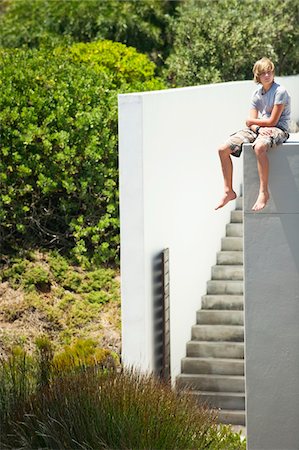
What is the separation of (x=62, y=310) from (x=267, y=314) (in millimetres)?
4334

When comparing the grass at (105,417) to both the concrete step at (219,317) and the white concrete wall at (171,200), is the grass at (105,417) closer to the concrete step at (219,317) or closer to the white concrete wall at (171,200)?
the white concrete wall at (171,200)

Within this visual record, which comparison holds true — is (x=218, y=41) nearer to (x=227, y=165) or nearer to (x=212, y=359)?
(x=212, y=359)

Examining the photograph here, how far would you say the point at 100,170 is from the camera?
14.1 m

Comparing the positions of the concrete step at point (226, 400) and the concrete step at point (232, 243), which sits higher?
the concrete step at point (232, 243)

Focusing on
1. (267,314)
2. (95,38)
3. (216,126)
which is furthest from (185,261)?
(95,38)

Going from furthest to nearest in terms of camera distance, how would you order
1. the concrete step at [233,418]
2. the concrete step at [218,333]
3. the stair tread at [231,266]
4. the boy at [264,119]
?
the stair tread at [231,266] < the concrete step at [218,333] < the concrete step at [233,418] < the boy at [264,119]

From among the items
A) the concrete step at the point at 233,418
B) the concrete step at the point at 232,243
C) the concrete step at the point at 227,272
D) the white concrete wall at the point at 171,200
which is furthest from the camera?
the concrete step at the point at 232,243

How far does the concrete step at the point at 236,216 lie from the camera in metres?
15.4

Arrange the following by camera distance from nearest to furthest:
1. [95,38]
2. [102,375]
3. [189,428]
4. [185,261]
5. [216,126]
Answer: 1. [189,428]
2. [102,375]
3. [185,261]
4. [216,126]
5. [95,38]

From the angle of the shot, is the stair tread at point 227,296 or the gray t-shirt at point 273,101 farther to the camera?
the stair tread at point 227,296

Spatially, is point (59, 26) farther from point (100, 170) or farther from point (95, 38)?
point (100, 170)

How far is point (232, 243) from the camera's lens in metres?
15.0

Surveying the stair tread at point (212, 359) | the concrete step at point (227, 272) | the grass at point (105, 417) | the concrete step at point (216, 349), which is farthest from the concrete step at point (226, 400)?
the grass at point (105, 417)

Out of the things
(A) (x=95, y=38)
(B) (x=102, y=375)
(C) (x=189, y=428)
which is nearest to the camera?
(C) (x=189, y=428)
